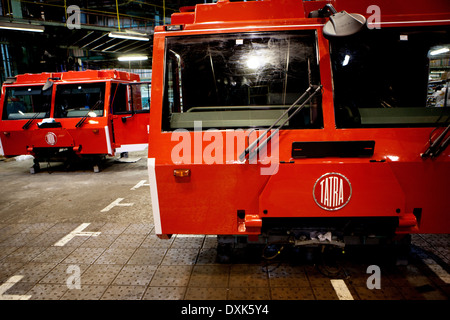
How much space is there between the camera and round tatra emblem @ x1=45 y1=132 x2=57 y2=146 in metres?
7.74

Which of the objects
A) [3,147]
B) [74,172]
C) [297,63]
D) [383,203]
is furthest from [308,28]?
[3,147]

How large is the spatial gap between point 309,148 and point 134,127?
280 inches

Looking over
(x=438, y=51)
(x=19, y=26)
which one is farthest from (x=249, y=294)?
(x=19, y=26)

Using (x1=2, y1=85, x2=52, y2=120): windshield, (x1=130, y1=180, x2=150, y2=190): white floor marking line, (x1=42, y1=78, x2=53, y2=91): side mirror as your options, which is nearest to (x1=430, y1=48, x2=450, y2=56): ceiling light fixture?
(x1=130, y1=180, x2=150, y2=190): white floor marking line

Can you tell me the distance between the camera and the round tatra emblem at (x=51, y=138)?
7738 mm

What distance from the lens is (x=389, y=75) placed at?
9.87 ft

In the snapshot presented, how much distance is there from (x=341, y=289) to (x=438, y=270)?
1224mm

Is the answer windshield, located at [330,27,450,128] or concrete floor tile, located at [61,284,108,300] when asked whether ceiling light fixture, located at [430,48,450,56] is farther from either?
concrete floor tile, located at [61,284,108,300]

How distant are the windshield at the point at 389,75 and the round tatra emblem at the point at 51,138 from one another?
7710 millimetres

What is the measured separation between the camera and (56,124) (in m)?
7.69

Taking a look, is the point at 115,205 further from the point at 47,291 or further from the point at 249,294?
the point at 249,294

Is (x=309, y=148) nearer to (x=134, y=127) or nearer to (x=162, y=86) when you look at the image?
(x=162, y=86)

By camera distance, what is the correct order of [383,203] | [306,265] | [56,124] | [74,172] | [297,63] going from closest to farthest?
1. [383,203]
2. [297,63]
3. [306,265]
4. [56,124]
5. [74,172]

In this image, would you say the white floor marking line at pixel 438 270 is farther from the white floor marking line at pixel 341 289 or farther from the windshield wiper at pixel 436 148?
the windshield wiper at pixel 436 148
